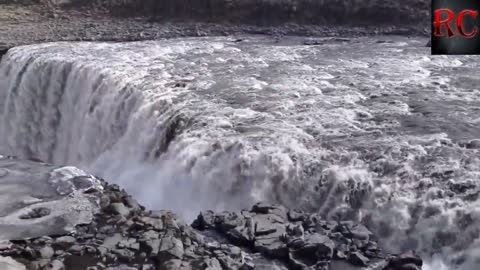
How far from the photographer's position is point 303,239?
298 inches

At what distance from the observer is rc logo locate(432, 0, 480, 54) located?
44.4 feet

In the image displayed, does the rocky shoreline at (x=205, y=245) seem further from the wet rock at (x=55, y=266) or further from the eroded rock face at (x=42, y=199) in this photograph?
the eroded rock face at (x=42, y=199)

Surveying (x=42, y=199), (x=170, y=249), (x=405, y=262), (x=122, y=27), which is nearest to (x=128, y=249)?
(x=170, y=249)

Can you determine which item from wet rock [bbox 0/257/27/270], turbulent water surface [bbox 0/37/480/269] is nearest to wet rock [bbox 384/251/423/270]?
turbulent water surface [bbox 0/37/480/269]

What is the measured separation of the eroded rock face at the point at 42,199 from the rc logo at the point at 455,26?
26.5 ft

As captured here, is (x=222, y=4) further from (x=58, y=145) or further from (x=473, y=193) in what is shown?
(x=473, y=193)

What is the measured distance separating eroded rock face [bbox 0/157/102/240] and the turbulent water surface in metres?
1.32

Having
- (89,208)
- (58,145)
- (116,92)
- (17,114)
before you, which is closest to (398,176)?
(89,208)

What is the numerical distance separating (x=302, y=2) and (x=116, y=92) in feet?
31.6

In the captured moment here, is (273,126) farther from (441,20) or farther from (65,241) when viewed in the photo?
(441,20)

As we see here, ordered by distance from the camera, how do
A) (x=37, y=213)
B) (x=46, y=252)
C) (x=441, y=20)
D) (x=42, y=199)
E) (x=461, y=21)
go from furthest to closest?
(x=441, y=20)
(x=461, y=21)
(x=42, y=199)
(x=37, y=213)
(x=46, y=252)

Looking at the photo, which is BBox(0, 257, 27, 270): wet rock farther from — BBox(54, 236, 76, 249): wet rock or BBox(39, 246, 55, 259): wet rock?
BBox(54, 236, 76, 249): wet rock

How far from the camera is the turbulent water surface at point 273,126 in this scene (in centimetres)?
861

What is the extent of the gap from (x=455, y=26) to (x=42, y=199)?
9227 mm
